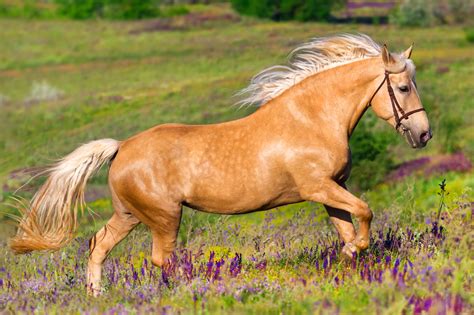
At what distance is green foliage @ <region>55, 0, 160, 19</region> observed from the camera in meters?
100

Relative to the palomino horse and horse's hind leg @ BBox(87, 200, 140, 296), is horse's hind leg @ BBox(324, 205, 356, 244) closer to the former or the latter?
the palomino horse

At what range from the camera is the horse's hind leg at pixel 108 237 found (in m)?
8.77

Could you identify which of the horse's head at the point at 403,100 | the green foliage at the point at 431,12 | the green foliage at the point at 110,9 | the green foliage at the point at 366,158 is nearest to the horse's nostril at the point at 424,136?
the horse's head at the point at 403,100

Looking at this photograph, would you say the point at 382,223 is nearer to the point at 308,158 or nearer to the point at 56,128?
the point at 308,158

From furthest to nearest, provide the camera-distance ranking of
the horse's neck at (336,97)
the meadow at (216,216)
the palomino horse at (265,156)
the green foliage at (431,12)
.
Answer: the green foliage at (431,12) → the horse's neck at (336,97) → the palomino horse at (265,156) → the meadow at (216,216)

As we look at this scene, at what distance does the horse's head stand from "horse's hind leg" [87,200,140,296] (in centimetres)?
268

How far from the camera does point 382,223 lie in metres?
10.8

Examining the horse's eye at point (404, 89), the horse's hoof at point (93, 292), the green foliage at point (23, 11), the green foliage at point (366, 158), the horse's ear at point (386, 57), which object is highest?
the horse's ear at point (386, 57)

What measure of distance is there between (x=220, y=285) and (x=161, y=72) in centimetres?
5287

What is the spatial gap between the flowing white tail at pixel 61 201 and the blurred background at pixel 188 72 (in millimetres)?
434

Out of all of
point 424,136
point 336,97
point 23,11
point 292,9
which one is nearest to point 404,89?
point 424,136

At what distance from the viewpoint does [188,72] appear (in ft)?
190

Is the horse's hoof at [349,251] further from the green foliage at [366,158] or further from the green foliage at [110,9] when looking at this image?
the green foliage at [110,9]

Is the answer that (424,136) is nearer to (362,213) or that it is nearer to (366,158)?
(362,213)
